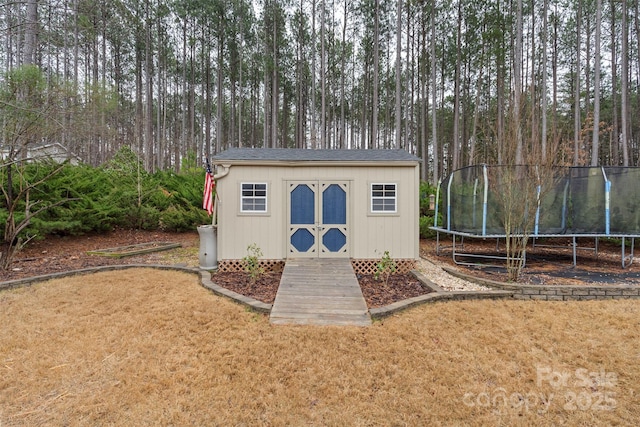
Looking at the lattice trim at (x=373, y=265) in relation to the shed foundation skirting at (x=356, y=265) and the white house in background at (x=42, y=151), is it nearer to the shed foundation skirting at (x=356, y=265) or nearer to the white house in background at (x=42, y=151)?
the shed foundation skirting at (x=356, y=265)

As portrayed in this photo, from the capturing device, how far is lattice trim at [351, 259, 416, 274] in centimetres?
596

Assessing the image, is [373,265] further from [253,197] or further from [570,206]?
[570,206]

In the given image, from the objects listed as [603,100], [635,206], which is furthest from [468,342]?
[603,100]

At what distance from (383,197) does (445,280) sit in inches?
80.9

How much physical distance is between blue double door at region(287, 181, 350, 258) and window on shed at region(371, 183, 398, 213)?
0.59m

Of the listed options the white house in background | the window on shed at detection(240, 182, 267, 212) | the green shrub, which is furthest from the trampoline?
the white house in background

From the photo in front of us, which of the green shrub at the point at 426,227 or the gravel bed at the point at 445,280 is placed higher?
the green shrub at the point at 426,227

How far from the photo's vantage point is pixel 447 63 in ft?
60.2

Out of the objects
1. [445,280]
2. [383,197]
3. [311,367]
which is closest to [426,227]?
[383,197]

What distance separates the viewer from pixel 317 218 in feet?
19.6

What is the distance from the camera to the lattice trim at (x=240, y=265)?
5.86 m

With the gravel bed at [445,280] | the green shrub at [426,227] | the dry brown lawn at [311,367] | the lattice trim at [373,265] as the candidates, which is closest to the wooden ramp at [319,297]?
the dry brown lawn at [311,367]

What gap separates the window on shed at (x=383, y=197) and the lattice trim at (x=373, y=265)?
3.73 ft

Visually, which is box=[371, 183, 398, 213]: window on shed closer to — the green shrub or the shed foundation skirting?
the shed foundation skirting
